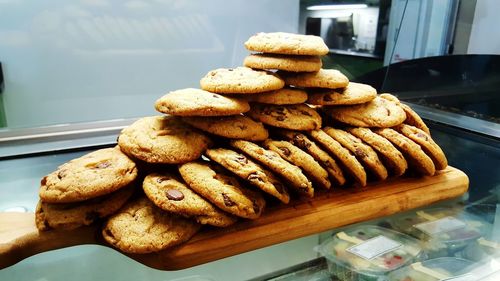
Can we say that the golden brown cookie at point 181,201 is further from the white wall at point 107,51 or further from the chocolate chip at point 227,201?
the white wall at point 107,51

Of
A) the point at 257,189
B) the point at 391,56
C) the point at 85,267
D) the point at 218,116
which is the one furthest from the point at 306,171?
the point at 391,56

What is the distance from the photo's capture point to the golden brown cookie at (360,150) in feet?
3.70

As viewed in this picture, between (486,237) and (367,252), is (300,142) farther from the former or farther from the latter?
(486,237)

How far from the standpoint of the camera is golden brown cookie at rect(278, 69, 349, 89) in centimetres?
117

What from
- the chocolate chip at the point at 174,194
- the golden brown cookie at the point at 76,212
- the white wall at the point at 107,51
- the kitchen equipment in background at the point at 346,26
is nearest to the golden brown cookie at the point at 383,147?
the chocolate chip at the point at 174,194

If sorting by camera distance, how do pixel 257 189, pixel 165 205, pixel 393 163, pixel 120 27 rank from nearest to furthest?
pixel 165 205, pixel 257 189, pixel 393 163, pixel 120 27

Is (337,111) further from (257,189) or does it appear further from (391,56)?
(391,56)

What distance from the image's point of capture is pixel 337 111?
1.24m

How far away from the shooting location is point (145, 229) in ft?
3.02

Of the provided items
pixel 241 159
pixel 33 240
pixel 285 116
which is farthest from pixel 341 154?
pixel 33 240

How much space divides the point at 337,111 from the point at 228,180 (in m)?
0.44

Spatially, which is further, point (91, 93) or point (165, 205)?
point (91, 93)

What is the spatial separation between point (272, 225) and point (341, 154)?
27 cm

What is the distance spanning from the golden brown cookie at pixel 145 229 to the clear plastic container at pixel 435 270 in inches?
20.2
